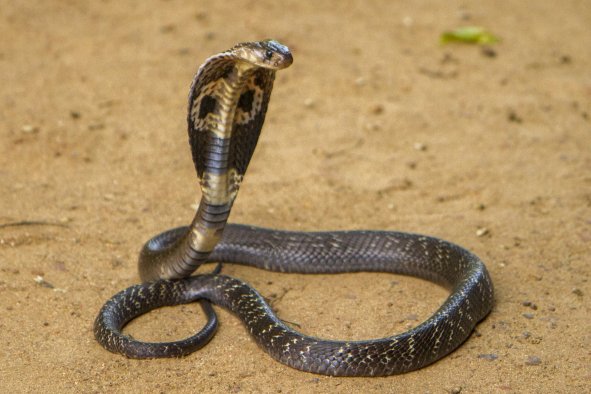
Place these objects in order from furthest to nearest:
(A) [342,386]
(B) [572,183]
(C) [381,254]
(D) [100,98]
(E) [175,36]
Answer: (E) [175,36], (D) [100,98], (B) [572,183], (C) [381,254], (A) [342,386]

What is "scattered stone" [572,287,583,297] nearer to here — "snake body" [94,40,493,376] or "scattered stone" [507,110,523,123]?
"snake body" [94,40,493,376]

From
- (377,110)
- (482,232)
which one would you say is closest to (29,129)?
(377,110)

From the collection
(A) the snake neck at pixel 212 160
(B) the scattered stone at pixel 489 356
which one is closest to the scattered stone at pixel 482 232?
(B) the scattered stone at pixel 489 356

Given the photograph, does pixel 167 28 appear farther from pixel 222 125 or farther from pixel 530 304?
pixel 530 304


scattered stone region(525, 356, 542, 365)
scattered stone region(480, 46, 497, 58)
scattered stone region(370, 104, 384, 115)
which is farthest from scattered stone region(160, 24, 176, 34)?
scattered stone region(525, 356, 542, 365)

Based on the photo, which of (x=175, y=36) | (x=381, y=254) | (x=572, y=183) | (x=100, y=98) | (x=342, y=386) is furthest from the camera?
(x=175, y=36)

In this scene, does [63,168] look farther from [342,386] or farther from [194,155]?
[342,386]

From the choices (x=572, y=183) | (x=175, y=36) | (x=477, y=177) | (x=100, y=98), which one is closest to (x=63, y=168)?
(x=100, y=98)
